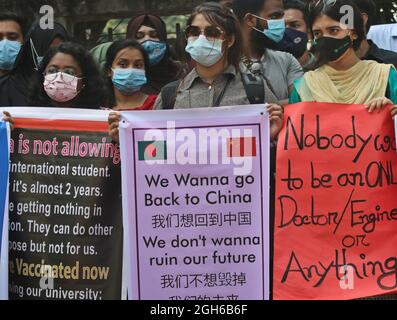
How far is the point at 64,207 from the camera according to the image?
17.2 feet

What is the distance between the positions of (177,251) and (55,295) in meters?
0.82

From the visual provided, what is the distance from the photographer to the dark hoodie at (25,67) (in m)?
5.98

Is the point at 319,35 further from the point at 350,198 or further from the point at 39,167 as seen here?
the point at 39,167

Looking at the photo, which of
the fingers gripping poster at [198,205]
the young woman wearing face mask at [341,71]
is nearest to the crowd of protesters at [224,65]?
the young woman wearing face mask at [341,71]

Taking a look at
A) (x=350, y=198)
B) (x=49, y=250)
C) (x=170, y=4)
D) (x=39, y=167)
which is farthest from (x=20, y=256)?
(x=170, y=4)

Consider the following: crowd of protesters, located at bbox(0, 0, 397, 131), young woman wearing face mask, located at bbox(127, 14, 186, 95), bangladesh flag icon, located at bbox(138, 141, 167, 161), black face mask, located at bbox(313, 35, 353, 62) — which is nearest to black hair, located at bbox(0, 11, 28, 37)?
crowd of protesters, located at bbox(0, 0, 397, 131)

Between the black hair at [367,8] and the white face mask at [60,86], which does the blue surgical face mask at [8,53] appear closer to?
the white face mask at [60,86]

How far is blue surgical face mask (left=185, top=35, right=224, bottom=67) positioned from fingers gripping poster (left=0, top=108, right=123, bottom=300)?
69cm

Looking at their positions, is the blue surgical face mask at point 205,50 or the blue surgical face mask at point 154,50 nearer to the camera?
the blue surgical face mask at point 205,50

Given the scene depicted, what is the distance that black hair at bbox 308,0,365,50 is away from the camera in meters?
5.25

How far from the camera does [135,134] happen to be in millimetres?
5180

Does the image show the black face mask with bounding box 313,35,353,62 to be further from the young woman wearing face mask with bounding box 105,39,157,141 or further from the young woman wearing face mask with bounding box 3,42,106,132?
the young woman wearing face mask with bounding box 3,42,106,132

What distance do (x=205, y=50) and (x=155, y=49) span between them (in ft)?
4.64

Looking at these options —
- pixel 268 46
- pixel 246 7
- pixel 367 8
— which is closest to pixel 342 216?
pixel 367 8
